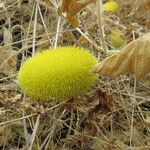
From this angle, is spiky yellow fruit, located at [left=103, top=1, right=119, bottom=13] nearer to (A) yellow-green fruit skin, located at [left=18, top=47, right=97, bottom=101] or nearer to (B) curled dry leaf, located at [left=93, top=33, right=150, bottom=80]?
(A) yellow-green fruit skin, located at [left=18, top=47, right=97, bottom=101]

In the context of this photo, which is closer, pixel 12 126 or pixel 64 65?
pixel 64 65

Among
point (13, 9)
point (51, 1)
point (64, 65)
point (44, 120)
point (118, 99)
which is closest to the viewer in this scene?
point (64, 65)

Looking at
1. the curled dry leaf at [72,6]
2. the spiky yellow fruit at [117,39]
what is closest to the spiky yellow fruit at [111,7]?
the spiky yellow fruit at [117,39]

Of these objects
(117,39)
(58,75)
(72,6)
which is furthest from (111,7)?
(58,75)

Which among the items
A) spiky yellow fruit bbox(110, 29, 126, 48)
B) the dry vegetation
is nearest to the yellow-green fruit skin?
the dry vegetation

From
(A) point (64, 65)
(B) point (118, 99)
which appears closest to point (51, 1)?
(B) point (118, 99)

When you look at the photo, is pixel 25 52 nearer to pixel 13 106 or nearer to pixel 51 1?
pixel 51 1
